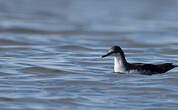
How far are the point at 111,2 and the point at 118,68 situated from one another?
23.7 metres

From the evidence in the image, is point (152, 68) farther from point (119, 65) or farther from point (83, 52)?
point (83, 52)

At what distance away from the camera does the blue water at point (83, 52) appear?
41.3ft

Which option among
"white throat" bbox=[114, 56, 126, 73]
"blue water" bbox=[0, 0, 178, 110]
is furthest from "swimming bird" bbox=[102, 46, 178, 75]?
"blue water" bbox=[0, 0, 178, 110]

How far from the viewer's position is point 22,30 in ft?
89.5

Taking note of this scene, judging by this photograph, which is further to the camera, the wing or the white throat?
the white throat

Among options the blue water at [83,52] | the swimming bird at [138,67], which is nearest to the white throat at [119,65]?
the swimming bird at [138,67]

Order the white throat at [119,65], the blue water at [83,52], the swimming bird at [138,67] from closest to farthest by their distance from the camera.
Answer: the blue water at [83,52] < the swimming bird at [138,67] < the white throat at [119,65]

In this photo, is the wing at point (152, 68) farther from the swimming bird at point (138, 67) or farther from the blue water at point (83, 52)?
the blue water at point (83, 52)

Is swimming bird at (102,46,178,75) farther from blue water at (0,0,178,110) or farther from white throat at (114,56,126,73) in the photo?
blue water at (0,0,178,110)

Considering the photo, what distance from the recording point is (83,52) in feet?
68.0

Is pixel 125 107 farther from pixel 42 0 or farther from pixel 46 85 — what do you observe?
pixel 42 0

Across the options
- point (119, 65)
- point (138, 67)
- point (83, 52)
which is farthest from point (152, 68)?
point (83, 52)

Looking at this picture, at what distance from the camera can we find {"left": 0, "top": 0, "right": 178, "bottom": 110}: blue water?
41.3 ft

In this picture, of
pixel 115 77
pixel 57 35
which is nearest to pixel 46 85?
pixel 115 77
